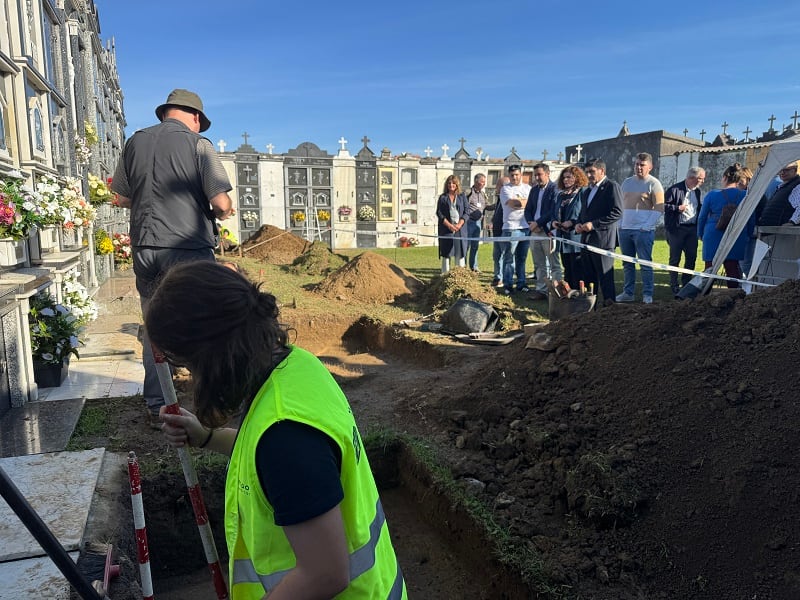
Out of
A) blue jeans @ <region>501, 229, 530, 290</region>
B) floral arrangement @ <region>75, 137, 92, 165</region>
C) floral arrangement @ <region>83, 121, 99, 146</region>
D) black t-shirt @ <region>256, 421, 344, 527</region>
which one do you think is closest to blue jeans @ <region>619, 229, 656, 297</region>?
blue jeans @ <region>501, 229, 530, 290</region>

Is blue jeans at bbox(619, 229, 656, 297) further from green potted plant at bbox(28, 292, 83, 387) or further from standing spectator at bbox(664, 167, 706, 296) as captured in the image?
green potted plant at bbox(28, 292, 83, 387)

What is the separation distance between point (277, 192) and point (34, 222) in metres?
20.1

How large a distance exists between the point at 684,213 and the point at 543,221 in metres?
2.12

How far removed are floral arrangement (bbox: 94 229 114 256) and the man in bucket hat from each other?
609 cm

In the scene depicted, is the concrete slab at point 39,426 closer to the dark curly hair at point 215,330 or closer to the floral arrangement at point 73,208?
the floral arrangement at point 73,208

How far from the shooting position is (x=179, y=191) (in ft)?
12.5

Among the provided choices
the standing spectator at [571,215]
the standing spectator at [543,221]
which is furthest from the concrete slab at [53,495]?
the standing spectator at [543,221]

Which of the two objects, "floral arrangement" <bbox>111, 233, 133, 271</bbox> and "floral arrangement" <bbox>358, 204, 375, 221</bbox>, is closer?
"floral arrangement" <bbox>111, 233, 133, 271</bbox>

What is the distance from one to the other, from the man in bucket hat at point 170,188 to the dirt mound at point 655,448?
235 cm

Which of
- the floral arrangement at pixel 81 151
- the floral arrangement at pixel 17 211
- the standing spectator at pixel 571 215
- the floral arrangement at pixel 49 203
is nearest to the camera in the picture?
the floral arrangement at pixel 17 211

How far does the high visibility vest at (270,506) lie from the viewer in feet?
3.77

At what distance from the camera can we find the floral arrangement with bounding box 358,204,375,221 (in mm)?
24828

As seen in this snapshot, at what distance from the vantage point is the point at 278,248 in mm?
17719

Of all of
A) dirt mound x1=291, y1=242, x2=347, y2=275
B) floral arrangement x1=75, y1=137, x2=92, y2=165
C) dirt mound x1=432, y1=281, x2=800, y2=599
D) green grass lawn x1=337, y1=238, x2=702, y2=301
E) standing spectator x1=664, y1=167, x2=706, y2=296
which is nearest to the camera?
dirt mound x1=432, y1=281, x2=800, y2=599
